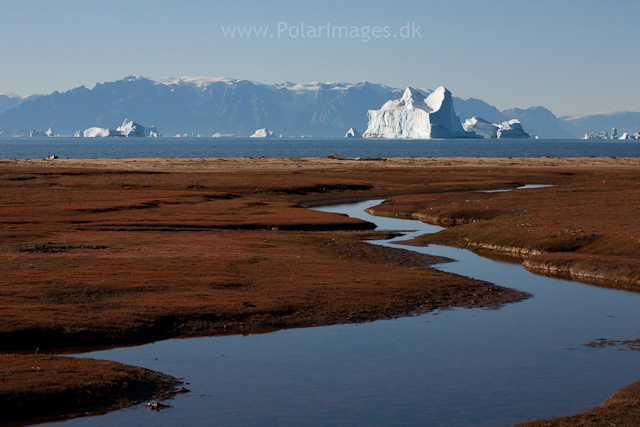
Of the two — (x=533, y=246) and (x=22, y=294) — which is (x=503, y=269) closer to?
(x=533, y=246)

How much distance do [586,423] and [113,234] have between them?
93.7 ft

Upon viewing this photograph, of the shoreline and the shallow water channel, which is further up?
the shoreline

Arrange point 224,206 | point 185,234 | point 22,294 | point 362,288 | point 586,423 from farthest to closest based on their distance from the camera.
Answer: point 224,206
point 185,234
point 362,288
point 22,294
point 586,423

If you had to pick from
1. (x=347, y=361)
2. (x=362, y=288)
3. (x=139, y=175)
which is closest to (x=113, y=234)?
(x=362, y=288)

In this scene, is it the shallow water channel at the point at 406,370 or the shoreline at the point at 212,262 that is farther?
the shoreline at the point at 212,262

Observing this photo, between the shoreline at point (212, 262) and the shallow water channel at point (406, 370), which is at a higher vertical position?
the shoreline at point (212, 262)

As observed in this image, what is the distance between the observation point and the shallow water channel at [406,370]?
13719mm

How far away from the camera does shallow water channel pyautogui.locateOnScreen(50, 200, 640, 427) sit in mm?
13719

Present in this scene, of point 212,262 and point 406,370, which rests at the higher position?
point 212,262

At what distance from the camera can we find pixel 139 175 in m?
85.1

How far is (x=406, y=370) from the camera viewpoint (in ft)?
54.2

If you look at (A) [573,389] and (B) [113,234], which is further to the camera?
(B) [113,234]

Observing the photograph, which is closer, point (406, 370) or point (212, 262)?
point (406, 370)

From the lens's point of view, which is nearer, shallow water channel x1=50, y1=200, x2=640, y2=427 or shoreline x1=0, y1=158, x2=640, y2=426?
shallow water channel x1=50, y1=200, x2=640, y2=427
